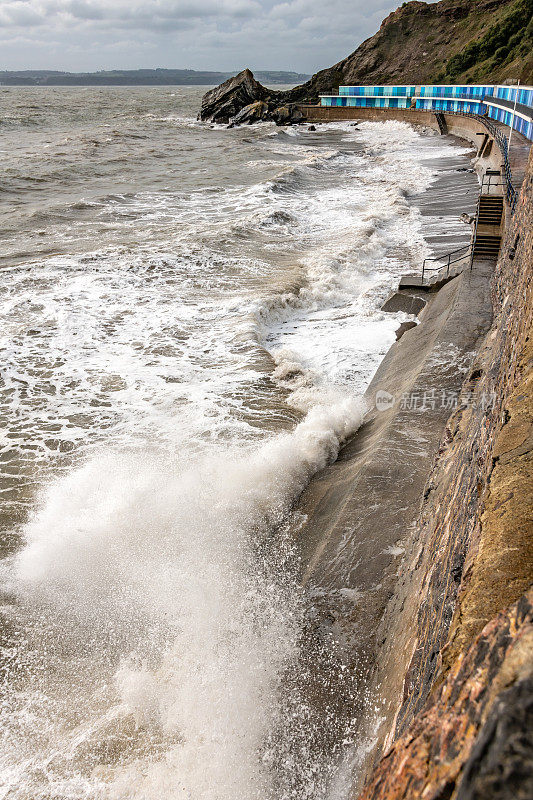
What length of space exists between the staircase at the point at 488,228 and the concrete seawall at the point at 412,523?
352 centimetres

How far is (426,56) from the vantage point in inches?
2633

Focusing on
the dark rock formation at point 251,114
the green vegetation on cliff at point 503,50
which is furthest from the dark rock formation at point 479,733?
the dark rock formation at point 251,114

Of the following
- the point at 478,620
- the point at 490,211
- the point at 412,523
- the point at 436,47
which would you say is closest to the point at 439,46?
the point at 436,47

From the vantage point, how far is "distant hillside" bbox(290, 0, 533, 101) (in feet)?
167

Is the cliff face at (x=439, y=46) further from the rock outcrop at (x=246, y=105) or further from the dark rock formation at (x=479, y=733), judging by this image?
the dark rock formation at (x=479, y=733)

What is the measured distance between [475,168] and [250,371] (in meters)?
21.3

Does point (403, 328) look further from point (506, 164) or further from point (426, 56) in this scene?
point (426, 56)

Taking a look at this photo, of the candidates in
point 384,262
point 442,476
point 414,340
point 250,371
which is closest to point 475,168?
point 384,262

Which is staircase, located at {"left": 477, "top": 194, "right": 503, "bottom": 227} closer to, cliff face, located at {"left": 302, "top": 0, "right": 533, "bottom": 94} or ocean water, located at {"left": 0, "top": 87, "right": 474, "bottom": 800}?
ocean water, located at {"left": 0, "top": 87, "right": 474, "bottom": 800}

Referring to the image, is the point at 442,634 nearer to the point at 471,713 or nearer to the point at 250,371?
the point at 471,713

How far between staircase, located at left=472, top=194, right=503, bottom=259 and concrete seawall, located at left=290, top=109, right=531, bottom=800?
3517 mm

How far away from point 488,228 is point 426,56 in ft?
223

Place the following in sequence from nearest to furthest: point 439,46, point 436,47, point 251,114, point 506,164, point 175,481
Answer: point 175,481, point 506,164, point 251,114, point 439,46, point 436,47

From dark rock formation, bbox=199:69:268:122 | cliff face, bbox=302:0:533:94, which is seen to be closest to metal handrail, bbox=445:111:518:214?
cliff face, bbox=302:0:533:94
